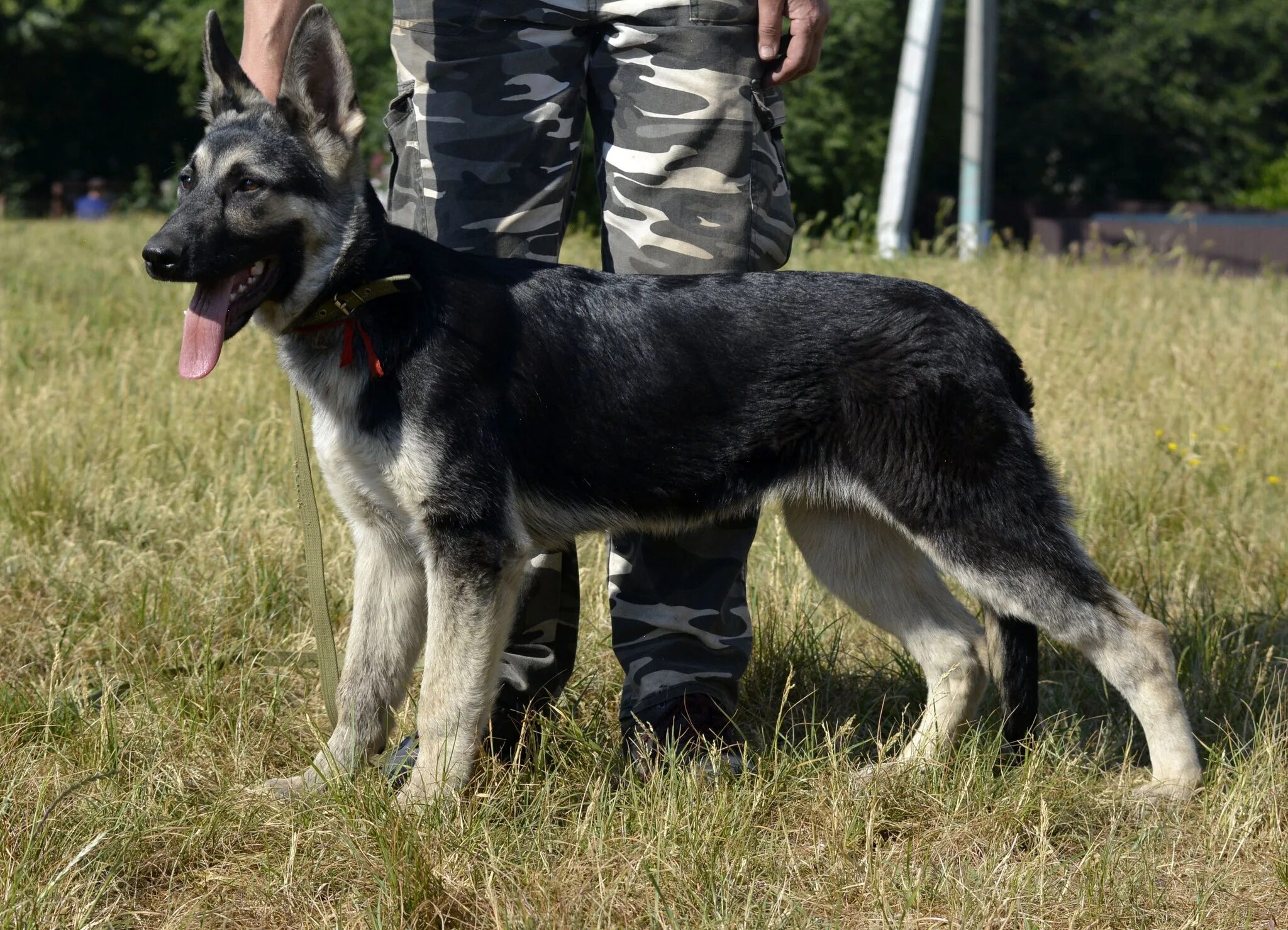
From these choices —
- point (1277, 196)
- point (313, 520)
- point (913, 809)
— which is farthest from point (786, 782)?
point (1277, 196)

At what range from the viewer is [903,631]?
10.7 feet

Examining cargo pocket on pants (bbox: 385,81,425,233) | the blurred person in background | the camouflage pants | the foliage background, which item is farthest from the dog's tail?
the foliage background

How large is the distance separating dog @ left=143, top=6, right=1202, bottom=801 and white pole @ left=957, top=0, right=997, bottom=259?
13.6m

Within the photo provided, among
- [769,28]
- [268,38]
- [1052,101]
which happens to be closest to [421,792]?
[268,38]

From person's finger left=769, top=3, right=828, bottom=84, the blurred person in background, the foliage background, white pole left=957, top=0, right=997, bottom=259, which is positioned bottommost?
the blurred person in background

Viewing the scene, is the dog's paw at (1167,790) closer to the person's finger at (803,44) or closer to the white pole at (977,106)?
the person's finger at (803,44)

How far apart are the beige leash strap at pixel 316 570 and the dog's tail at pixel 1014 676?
160 cm

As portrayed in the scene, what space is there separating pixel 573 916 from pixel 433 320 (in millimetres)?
1305

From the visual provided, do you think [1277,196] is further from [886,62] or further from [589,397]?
[589,397]

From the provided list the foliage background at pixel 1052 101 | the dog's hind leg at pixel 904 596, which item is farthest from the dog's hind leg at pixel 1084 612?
the foliage background at pixel 1052 101

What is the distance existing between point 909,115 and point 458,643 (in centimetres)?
1281

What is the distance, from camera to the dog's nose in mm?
2488

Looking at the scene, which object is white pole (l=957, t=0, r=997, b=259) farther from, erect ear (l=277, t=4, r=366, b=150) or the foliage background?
erect ear (l=277, t=4, r=366, b=150)

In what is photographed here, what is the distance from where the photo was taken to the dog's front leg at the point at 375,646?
297 cm
